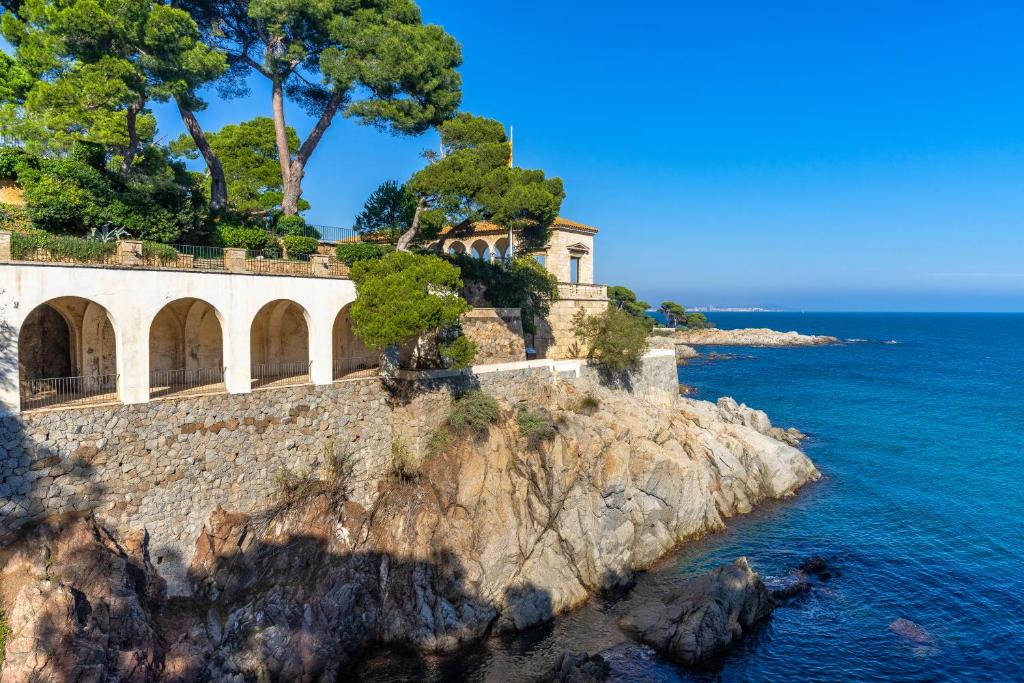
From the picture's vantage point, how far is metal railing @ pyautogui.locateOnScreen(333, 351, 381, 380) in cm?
2588

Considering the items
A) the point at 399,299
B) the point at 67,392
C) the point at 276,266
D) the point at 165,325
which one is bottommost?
the point at 67,392

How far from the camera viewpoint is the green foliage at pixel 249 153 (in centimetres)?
4256

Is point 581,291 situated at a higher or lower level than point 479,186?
lower

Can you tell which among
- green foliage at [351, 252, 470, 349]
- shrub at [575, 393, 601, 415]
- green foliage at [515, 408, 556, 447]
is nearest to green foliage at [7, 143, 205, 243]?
green foliage at [351, 252, 470, 349]

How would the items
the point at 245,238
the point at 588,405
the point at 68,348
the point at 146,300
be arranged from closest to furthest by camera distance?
the point at 146,300, the point at 68,348, the point at 245,238, the point at 588,405

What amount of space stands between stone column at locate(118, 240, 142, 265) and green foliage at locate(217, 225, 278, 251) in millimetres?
6397

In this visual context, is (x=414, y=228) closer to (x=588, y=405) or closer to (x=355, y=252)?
(x=355, y=252)

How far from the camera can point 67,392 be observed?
794 inches

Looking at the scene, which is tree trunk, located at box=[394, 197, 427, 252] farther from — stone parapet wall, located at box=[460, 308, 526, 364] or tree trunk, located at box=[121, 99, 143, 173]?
tree trunk, located at box=[121, 99, 143, 173]

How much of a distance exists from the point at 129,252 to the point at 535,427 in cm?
1618

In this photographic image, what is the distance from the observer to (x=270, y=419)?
71.1 feet

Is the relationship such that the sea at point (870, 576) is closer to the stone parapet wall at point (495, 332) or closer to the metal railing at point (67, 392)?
the metal railing at point (67, 392)

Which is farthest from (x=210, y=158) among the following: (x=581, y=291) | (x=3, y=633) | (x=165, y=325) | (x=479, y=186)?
(x=581, y=291)

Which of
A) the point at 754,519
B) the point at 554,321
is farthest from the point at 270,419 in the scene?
the point at 754,519
